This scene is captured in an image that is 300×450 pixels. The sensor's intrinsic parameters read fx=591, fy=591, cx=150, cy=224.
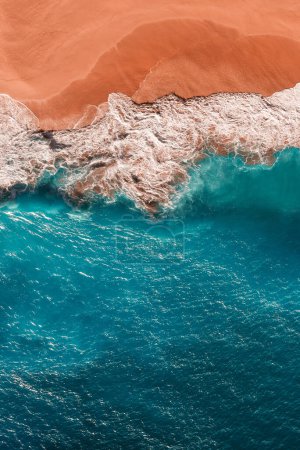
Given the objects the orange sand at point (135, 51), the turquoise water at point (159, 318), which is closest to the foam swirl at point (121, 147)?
the orange sand at point (135, 51)

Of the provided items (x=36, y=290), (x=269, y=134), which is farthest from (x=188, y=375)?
(x=269, y=134)

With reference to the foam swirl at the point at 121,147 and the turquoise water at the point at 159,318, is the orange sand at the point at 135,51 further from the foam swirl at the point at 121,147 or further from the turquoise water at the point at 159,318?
the turquoise water at the point at 159,318

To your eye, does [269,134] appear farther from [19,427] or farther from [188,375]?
[19,427]

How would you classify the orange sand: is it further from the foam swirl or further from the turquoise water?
the turquoise water

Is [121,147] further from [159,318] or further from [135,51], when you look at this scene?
[159,318]

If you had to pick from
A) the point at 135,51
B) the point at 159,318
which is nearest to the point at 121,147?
the point at 135,51
